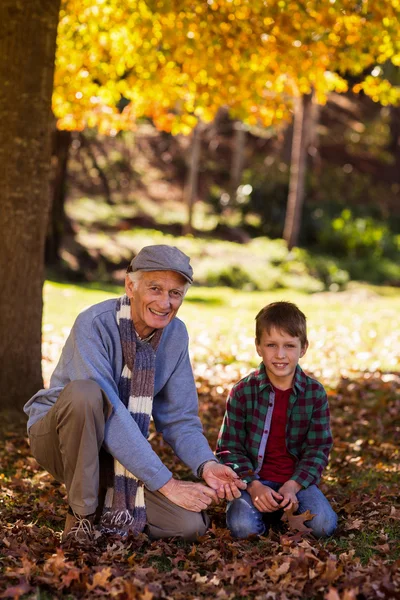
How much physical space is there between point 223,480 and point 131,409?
24.2 inches

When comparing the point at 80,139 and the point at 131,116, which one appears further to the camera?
the point at 80,139

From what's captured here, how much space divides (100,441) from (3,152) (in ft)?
10.3

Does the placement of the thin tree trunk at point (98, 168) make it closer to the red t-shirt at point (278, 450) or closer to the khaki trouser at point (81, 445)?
the red t-shirt at point (278, 450)

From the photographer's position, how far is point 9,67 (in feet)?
21.0

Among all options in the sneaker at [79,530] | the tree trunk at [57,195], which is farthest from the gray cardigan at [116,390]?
the tree trunk at [57,195]

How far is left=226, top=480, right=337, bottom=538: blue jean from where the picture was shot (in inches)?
177

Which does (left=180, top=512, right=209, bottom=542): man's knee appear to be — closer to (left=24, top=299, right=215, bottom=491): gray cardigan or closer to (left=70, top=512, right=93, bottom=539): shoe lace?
(left=24, top=299, right=215, bottom=491): gray cardigan

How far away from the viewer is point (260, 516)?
4.57 metres

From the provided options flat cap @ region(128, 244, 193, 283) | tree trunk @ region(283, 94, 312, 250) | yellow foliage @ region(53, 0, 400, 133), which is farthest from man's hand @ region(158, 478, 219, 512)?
tree trunk @ region(283, 94, 312, 250)

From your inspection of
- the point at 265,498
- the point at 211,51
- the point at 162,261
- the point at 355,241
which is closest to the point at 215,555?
the point at 265,498

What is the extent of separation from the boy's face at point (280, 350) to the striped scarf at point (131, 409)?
2.10 ft

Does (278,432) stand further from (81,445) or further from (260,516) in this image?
(81,445)

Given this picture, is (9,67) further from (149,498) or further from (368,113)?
(368,113)

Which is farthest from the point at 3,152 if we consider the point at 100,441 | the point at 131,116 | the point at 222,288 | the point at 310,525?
the point at 222,288
